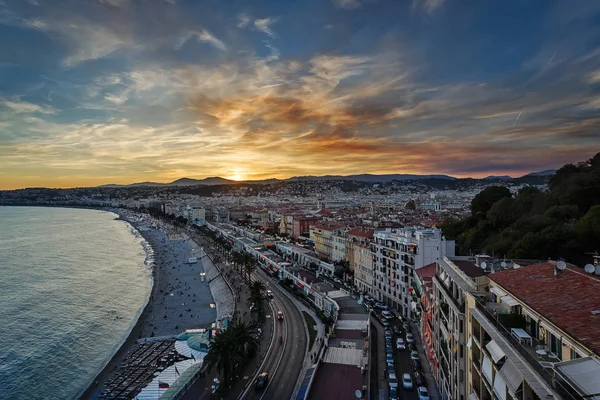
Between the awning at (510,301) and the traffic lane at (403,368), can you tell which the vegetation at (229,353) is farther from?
the awning at (510,301)

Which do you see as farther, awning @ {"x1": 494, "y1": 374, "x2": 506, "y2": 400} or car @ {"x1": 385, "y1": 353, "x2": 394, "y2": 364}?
car @ {"x1": 385, "y1": 353, "x2": 394, "y2": 364}

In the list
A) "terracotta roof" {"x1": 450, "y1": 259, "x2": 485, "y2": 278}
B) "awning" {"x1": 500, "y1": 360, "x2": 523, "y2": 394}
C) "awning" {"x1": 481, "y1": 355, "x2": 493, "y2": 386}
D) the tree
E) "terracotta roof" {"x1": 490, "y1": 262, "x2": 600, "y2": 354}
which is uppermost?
the tree

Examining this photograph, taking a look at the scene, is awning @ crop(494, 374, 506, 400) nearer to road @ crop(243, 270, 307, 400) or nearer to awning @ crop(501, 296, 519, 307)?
awning @ crop(501, 296, 519, 307)

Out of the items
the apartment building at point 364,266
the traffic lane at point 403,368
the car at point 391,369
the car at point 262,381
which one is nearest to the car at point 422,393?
the traffic lane at point 403,368

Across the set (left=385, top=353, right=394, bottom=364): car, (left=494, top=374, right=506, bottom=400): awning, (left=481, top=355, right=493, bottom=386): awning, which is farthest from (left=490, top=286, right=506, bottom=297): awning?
(left=385, top=353, right=394, bottom=364): car

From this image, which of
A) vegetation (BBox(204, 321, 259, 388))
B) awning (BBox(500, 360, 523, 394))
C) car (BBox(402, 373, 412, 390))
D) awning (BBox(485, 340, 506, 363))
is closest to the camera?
awning (BBox(500, 360, 523, 394))

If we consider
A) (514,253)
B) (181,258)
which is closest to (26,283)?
(181,258)

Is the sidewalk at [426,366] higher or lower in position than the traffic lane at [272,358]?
higher
